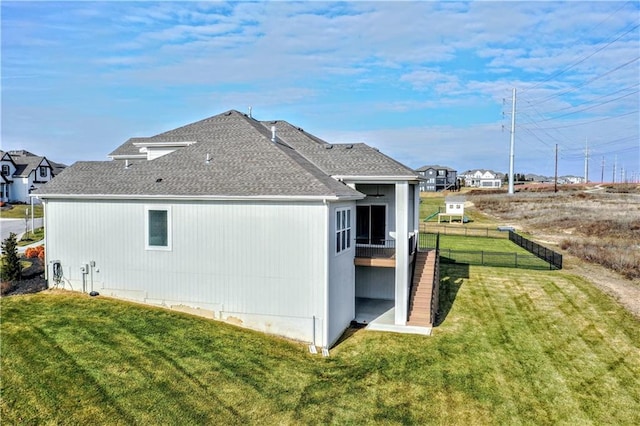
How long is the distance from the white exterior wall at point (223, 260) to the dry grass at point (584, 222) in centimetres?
1738

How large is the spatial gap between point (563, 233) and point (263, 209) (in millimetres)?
32731

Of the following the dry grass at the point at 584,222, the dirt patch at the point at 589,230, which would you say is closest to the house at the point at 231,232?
the dirt patch at the point at 589,230

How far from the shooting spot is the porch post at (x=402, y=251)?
14273 millimetres

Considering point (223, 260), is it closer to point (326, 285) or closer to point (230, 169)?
point (230, 169)

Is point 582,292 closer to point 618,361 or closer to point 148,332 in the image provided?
point 618,361

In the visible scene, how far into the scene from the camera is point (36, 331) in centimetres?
1036

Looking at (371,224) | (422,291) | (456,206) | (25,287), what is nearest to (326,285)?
(422,291)

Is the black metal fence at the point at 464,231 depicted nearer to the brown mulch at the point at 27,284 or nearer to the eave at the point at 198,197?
the eave at the point at 198,197

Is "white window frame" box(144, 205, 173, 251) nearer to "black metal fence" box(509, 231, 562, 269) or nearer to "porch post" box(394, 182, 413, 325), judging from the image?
"porch post" box(394, 182, 413, 325)

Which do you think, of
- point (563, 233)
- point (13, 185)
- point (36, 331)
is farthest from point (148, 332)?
point (13, 185)

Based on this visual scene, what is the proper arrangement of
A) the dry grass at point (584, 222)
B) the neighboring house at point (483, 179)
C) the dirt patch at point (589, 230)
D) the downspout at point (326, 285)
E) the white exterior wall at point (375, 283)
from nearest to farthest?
the downspout at point (326, 285)
the white exterior wall at point (375, 283)
the dirt patch at point (589, 230)
the dry grass at point (584, 222)
the neighboring house at point (483, 179)

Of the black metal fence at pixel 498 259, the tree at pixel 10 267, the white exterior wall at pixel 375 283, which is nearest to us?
the tree at pixel 10 267

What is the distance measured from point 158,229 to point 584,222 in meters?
38.2

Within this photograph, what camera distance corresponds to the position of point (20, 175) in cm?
5656
